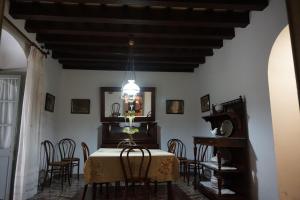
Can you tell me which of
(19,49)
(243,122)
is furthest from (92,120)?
(243,122)

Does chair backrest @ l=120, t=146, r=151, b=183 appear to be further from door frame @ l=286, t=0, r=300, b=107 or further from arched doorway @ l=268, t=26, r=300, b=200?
door frame @ l=286, t=0, r=300, b=107

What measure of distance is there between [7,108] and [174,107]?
3.86m

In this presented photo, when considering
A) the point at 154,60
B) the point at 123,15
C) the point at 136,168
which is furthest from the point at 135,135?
the point at 123,15

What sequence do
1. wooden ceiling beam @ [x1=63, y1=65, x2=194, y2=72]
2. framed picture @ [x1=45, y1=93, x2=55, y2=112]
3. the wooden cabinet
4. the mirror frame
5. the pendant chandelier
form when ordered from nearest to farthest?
1. the pendant chandelier
2. framed picture @ [x1=45, y1=93, x2=55, y2=112]
3. the wooden cabinet
4. the mirror frame
5. wooden ceiling beam @ [x1=63, y1=65, x2=194, y2=72]

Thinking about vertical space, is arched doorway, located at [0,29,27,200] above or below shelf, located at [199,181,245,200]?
above

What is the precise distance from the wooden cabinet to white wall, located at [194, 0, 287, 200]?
2.21m

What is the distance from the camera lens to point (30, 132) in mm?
3652

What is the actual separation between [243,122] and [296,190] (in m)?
1.17

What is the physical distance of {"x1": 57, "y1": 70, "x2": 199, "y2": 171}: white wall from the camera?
18.8 feet

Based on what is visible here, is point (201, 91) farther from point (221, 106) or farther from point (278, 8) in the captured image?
point (278, 8)

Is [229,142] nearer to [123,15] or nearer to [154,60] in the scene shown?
[123,15]

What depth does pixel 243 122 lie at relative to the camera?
354cm

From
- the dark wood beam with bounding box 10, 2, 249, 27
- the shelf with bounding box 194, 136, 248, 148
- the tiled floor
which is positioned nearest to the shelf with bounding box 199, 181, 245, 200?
the tiled floor

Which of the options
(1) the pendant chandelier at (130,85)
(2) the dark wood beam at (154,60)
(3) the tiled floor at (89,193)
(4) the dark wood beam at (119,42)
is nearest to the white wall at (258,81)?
(4) the dark wood beam at (119,42)
